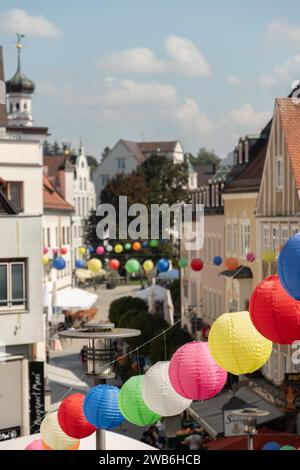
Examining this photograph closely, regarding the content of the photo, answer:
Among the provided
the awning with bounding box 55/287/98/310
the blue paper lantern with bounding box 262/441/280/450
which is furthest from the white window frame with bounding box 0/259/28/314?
the awning with bounding box 55/287/98/310

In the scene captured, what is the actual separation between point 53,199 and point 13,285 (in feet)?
109

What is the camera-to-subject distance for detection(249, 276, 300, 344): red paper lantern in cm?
1078

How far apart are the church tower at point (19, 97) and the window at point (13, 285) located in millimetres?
40775

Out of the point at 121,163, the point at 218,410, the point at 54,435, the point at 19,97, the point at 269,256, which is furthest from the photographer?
the point at 121,163

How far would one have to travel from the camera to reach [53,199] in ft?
190

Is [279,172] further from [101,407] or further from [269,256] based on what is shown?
[101,407]

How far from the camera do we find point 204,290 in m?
44.5

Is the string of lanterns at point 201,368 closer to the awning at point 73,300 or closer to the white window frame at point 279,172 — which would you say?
the white window frame at point 279,172

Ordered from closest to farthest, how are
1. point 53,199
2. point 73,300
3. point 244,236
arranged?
point 244,236 < point 73,300 < point 53,199

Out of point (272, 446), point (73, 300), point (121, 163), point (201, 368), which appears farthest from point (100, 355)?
point (121, 163)

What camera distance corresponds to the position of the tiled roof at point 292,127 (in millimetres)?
27719

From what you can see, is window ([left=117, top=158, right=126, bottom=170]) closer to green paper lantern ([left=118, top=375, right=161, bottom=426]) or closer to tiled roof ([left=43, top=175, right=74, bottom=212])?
tiled roof ([left=43, top=175, right=74, bottom=212])

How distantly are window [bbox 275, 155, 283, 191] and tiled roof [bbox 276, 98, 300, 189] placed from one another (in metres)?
0.90
